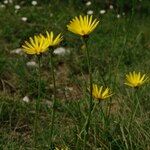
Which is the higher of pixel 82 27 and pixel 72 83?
pixel 82 27

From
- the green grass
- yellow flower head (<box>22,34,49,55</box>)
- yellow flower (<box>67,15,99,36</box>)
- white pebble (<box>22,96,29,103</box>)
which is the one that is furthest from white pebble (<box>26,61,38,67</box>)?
yellow flower (<box>67,15,99,36</box>)

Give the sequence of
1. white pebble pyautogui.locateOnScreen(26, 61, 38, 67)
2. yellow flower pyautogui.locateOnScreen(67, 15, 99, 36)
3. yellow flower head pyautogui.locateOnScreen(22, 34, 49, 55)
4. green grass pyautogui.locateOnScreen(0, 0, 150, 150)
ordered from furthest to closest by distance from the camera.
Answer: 1. white pebble pyautogui.locateOnScreen(26, 61, 38, 67)
2. green grass pyautogui.locateOnScreen(0, 0, 150, 150)
3. yellow flower head pyautogui.locateOnScreen(22, 34, 49, 55)
4. yellow flower pyautogui.locateOnScreen(67, 15, 99, 36)

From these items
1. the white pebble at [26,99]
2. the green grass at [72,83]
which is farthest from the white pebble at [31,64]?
the white pebble at [26,99]

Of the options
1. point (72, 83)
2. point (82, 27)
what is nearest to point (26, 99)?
point (72, 83)

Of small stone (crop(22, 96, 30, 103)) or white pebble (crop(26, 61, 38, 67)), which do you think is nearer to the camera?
small stone (crop(22, 96, 30, 103))

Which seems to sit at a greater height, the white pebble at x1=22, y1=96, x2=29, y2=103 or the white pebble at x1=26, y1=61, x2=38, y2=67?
the white pebble at x1=26, y1=61, x2=38, y2=67

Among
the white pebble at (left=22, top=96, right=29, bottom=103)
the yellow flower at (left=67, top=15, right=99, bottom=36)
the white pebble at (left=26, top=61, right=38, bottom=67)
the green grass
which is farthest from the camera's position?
the white pebble at (left=26, top=61, right=38, bottom=67)

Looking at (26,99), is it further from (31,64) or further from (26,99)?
(31,64)

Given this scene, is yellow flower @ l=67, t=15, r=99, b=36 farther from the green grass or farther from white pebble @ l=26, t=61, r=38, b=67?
white pebble @ l=26, t=61, r=38, b=67

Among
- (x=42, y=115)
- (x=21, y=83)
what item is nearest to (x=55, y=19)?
(x=21, y=83)
